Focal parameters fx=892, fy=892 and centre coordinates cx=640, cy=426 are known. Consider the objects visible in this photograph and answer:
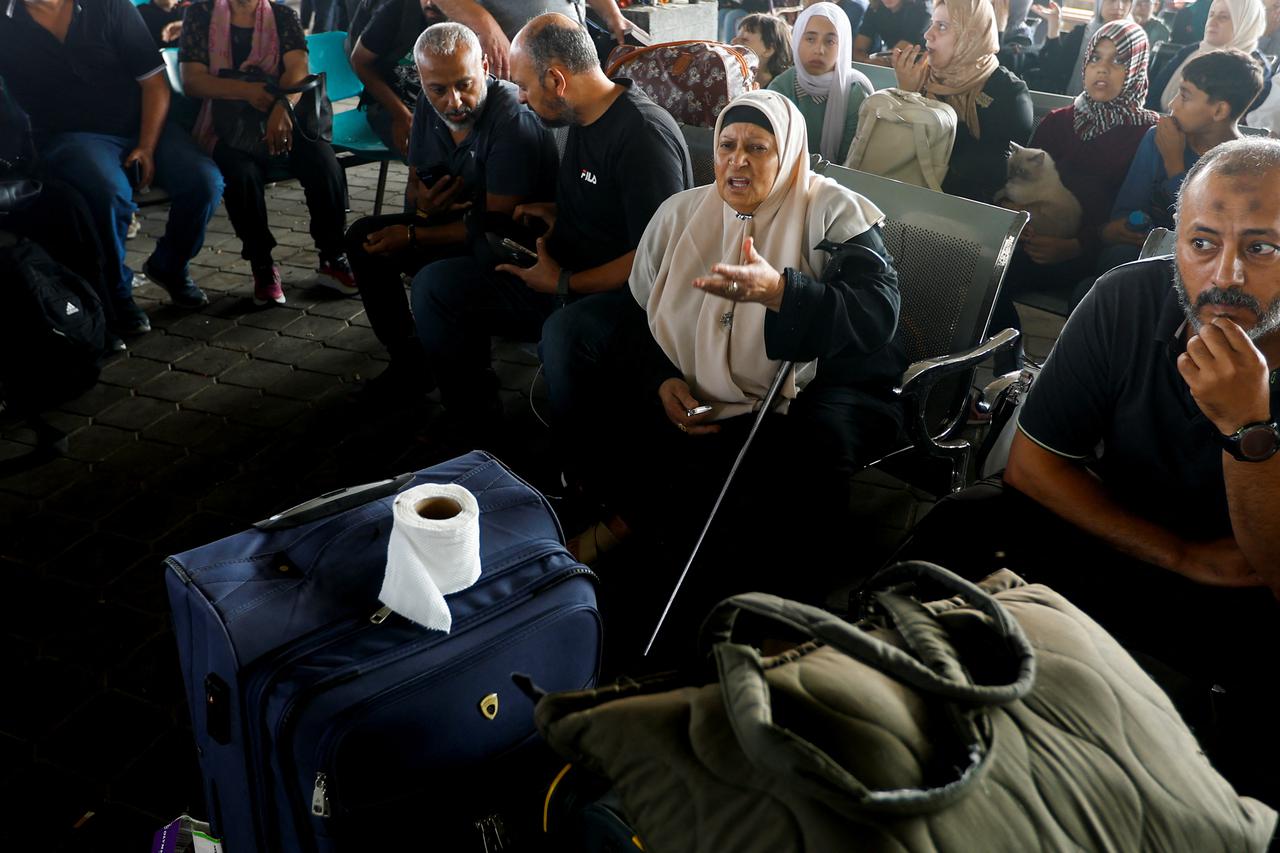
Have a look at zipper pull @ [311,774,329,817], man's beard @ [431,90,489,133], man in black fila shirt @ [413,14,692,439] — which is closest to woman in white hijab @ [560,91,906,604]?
man in black fila shirt @ [413,14,692,439]

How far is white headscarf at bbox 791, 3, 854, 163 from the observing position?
12.6 ft

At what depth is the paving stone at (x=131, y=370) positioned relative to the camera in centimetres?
369

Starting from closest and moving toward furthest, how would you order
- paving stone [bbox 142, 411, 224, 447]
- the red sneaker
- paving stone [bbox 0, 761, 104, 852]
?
paving stone [bbox 0, 761, 104, 852] → paving stone [bbox 142, 411, 224, 447] → the red sneaker

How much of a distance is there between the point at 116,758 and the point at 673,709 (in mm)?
1730

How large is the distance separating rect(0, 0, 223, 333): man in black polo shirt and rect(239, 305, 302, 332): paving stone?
1.06 ft

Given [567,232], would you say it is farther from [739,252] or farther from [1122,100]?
[1122,100]

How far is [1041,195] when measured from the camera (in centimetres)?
348

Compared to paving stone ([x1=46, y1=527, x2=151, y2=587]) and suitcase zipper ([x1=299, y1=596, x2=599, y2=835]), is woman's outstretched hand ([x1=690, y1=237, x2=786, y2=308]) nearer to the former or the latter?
suitcase zipper ([x1=299, y1=596, x2=599, y2=835])

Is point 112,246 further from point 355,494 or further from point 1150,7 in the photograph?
point 1150,7

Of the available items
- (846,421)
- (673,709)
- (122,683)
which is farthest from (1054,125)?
(122,683)

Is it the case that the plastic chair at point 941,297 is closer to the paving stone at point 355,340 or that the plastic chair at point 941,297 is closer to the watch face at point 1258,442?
the watch face at point 1258,442

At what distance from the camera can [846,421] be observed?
2.30 meters

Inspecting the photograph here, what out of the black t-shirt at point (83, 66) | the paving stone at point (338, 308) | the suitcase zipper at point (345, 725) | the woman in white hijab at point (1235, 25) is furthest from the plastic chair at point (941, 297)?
the black t-shirt at point (83, 66)

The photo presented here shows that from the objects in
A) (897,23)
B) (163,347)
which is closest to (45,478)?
(163,347)
